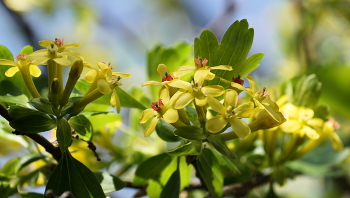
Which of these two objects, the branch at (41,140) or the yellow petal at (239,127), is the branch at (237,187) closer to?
the branch at (41,140)

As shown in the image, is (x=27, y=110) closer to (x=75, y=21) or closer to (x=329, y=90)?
(x=329, y=90)

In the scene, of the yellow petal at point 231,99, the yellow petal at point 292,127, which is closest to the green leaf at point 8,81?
the yellow petal at point 231,99

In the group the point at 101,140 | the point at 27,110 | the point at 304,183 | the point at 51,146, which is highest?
the point at 27,110

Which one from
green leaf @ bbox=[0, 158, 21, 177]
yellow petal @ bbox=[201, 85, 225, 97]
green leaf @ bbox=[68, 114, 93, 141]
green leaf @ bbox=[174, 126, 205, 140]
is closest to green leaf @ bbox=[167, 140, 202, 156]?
green leaf @ bbox=[174, 126, 205, 140]

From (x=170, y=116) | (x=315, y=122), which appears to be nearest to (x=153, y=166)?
(x=170, y=116)

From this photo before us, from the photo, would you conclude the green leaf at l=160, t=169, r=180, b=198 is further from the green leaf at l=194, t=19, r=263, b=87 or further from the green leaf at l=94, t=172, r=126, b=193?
the green leaf at l=194, t=19, r=263, b=87

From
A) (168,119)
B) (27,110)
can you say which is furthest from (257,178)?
(27,110)
